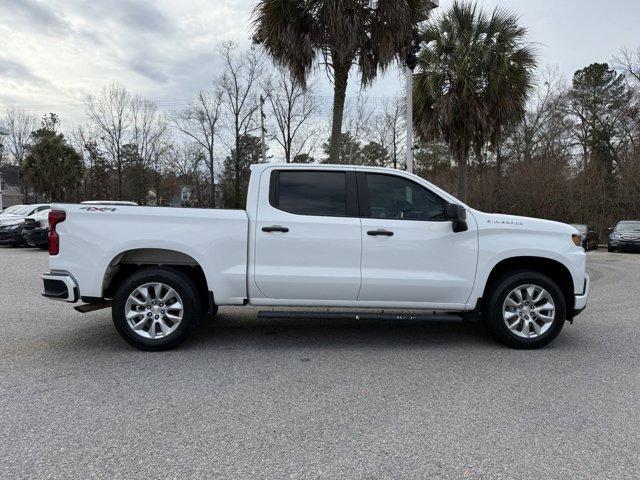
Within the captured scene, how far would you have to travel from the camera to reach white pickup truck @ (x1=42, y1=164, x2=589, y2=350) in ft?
16.3

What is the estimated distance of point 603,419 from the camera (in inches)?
140

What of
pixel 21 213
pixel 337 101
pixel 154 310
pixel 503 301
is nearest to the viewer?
pixel 154 310

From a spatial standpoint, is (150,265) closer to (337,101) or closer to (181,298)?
(181,298)

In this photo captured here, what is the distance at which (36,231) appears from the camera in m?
16.9

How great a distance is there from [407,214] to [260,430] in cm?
280

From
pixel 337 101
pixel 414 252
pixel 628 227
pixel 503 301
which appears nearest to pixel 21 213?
pixel 337 101

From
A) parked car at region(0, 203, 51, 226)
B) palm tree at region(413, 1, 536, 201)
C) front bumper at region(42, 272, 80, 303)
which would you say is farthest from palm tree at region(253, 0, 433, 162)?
parked car at region(0, 203, 51, 226)

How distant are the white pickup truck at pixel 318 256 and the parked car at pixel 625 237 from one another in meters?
19.0

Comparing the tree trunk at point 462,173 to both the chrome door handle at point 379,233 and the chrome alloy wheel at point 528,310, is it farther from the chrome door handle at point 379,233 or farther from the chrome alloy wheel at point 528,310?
the chrome door handle at point 379,233

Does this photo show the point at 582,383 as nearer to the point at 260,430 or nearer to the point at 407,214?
the point at 407,214

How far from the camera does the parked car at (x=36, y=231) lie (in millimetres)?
16928

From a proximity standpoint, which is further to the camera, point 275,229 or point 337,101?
point 337,101

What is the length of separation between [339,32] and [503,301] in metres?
7.78

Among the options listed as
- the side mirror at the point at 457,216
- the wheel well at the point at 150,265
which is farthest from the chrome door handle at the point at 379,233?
the wheel well at the point at 150,265
